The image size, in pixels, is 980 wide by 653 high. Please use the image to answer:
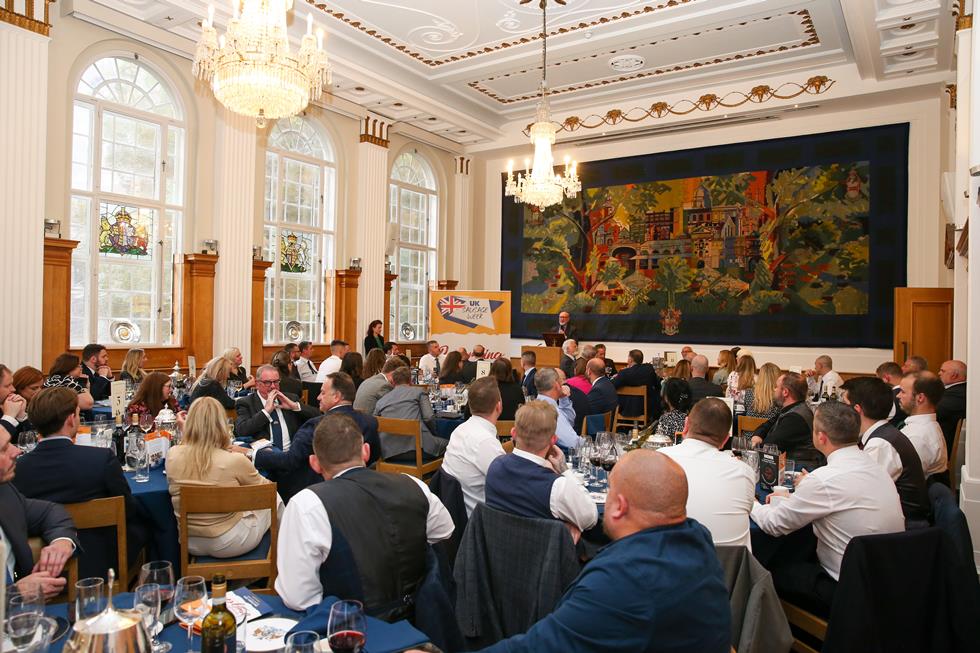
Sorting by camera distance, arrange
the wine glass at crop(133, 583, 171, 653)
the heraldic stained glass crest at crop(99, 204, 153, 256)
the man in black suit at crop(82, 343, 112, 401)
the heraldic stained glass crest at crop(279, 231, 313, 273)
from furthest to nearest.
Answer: the heraldic stained glass crest at crop(279, 231, 313, 273)
the heraldic stained glass crest at crop(99, 204, 153, 256)
the man in black suit at crop(82, 343, 112, 401)
the wine glass at crop(133, 583, 171, 653)

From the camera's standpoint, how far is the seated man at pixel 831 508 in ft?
9.81

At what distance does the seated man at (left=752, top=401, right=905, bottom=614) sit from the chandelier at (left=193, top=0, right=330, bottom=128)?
5.33 metres

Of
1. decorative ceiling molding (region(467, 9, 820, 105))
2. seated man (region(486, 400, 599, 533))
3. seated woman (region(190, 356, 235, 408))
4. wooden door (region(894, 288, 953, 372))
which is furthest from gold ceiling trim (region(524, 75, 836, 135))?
seated man (region(486, 400, 599, 533))

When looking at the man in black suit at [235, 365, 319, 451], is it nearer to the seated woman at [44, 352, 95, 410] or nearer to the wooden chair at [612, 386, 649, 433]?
the seated woman at [44, 352, 95, 410]

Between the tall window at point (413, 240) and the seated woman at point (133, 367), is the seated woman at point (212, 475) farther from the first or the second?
the tall window at point (413, 240)

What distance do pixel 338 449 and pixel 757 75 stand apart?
1185cm

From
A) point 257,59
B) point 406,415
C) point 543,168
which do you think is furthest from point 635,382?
point 257,59

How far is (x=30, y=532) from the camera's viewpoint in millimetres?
2803

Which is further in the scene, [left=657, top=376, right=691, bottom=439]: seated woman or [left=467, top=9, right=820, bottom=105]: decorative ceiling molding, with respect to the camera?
[left=467, top=9, right=820, bottom=105]: decorative ceiling molding

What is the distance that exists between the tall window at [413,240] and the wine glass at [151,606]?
40.9ft

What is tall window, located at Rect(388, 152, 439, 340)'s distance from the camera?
14.4m

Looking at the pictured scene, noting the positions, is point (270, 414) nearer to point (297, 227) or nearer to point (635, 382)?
point (635, 382)

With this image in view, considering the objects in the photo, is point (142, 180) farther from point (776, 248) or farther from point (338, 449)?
point (776, 248)

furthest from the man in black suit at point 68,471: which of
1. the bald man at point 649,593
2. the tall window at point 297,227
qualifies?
the tall window at point 297,227
